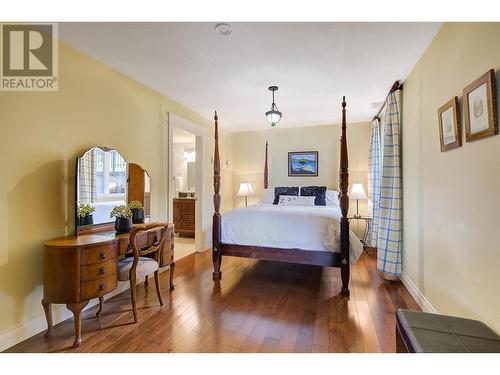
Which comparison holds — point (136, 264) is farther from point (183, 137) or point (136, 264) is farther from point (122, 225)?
point (183, 137)

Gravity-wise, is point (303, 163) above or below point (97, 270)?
above

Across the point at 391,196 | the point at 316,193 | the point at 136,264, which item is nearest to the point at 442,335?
the point at 391,196

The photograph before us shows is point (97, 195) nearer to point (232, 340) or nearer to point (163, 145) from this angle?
point (163, 145)

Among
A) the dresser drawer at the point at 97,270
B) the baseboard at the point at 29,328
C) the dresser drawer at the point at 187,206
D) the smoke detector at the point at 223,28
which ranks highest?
the smoke detector at the point at 223,28

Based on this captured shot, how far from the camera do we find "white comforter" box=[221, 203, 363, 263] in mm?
2742

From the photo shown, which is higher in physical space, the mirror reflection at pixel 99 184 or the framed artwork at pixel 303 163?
the framed artwork at pixel 303 163

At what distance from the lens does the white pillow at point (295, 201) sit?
4.32 meters

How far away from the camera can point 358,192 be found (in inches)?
172

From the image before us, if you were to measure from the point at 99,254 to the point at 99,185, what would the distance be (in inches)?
31.7

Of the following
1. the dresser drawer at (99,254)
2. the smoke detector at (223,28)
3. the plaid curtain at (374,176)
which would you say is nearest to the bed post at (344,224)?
the plaid curtain at (374,176)

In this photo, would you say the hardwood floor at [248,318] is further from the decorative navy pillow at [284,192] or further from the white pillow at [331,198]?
the decorative navy pillow at [284,192]

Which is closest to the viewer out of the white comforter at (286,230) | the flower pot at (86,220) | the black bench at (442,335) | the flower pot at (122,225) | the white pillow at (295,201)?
the black bench at (442,335)

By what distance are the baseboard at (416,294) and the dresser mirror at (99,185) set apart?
311 centimetres

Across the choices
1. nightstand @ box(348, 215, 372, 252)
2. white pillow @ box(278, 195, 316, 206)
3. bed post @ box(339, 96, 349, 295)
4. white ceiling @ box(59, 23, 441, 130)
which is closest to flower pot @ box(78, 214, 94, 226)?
white ceiling @ box(59, 23, 441, 130)
